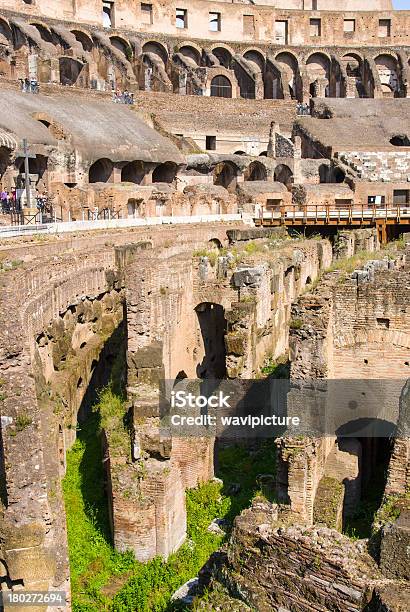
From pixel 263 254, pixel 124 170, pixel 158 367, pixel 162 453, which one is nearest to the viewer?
pixel 162 453

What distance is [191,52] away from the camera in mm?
53594

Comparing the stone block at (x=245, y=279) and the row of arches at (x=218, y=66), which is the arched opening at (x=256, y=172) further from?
the stone block at (x=245, y=279)

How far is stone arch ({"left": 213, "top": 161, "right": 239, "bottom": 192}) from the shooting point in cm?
4009

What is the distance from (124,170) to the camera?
118ft

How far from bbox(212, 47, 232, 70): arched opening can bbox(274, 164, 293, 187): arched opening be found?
15538 mm

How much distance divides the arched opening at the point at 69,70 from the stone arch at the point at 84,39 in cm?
451

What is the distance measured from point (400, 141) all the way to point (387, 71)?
14.0 m

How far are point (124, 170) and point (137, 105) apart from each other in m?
9.29

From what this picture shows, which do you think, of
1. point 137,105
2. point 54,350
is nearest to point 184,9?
point 137,105

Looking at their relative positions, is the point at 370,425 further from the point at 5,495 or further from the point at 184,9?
the point at 184,9

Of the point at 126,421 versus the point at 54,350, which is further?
the point at 54,350

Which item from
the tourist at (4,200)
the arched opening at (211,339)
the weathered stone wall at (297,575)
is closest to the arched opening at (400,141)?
the tourist at (4,200)

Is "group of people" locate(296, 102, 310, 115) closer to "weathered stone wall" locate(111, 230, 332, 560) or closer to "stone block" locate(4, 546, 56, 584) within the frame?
"weathered stone wall" locate(111, 230, 332, 560)

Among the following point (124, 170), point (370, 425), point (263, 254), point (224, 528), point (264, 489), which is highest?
point (124, 170)
